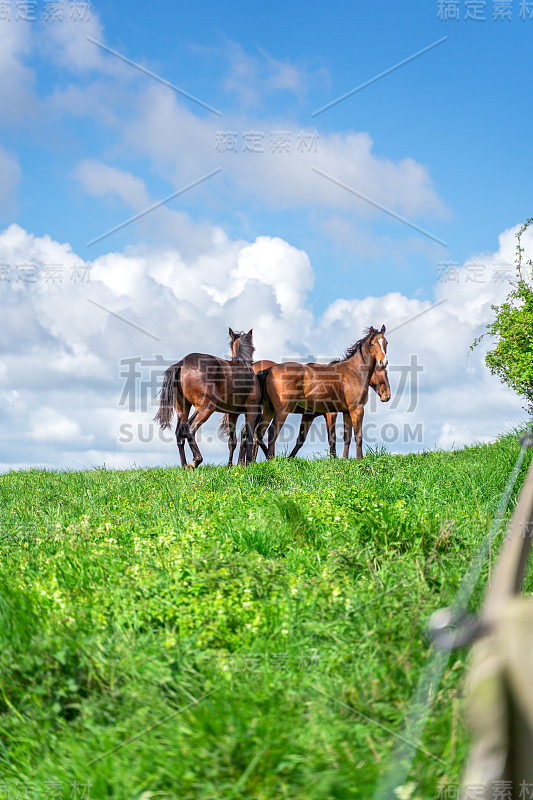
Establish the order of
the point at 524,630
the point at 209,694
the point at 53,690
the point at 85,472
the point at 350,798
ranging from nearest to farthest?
the point at 524,630, the point at 350,798, the point at 209,694, the point at 53,690, the point at 85,472

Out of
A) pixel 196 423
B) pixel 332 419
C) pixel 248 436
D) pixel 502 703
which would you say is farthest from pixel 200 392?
pixel 502 703

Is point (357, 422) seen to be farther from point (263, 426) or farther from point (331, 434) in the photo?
point (263, 426)

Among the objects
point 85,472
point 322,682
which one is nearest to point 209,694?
point 322,682

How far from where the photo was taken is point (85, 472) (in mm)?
12992

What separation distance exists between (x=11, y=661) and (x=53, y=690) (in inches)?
13.7

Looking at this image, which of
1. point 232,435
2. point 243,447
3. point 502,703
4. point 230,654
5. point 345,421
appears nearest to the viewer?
point 502,703

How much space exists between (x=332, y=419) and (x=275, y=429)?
89.4 inches

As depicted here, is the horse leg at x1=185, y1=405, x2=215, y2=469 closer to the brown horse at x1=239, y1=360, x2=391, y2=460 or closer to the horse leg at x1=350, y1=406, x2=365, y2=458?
the brown horse at x1=239, y1=360, x2=391, y2=460

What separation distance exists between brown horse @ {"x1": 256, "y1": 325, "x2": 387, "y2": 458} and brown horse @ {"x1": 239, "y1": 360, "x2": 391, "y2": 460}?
192 millimetres

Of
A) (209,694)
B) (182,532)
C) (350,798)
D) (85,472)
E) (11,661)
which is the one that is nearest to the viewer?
(350,798)

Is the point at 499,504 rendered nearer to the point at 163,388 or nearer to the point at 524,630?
the point at 524,630

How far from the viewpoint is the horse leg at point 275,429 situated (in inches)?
627

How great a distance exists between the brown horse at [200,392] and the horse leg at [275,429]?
29.3 inches

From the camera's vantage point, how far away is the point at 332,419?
17.7 m
